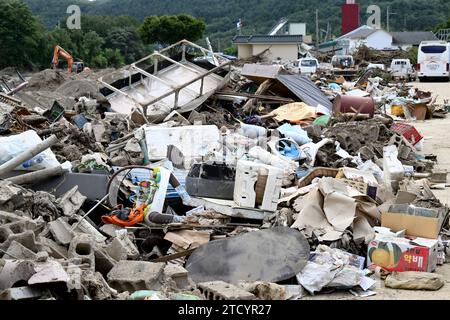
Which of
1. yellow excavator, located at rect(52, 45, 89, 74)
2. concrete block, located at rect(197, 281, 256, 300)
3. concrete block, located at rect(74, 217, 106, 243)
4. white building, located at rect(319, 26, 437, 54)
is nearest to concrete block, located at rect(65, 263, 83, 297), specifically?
concrete block, located at rect(197, 281, 256, 300)

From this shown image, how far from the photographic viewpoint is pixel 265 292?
533 centimetres

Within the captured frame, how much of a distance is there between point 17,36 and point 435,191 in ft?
136

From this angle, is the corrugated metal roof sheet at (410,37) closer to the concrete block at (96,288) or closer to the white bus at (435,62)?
the white bus at (435,62)

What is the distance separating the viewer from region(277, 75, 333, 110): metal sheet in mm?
15875

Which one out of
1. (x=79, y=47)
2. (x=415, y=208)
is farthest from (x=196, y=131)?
(x=79, y=47)

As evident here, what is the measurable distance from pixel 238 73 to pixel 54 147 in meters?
10.2

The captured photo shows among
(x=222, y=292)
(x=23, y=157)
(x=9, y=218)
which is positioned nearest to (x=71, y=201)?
(x=23, y=157)

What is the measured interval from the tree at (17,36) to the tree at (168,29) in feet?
53.9

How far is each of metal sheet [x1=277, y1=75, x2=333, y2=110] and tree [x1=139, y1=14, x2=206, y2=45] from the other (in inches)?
1866

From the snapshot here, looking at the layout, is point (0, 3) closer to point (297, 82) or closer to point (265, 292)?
point (297, 82)

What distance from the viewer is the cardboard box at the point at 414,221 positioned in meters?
6.63

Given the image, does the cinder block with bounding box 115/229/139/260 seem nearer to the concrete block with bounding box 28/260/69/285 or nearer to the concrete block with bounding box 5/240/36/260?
the concrete block with bounding box 5/240/36/260

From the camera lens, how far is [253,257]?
19.7 ft

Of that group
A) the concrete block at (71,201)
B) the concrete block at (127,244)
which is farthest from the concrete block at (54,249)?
the concrete block at (71,201)
